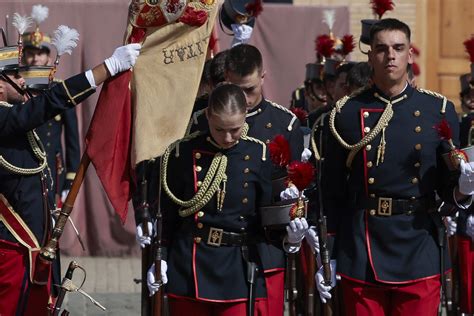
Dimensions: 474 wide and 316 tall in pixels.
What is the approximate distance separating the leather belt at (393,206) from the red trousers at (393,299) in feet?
1.19

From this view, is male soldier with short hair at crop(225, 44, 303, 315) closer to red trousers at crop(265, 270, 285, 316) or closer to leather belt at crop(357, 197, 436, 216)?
red trousers at crop(265, 270, 285, 316)

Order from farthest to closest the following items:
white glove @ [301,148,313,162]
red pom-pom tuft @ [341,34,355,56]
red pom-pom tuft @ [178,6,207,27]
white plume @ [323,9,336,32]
A: white plume @ [323,9,336,32]
red pom-pom tuft @ [341,34,355,56]
white glove @ [301,148,313,162]
red pom-pom tuft @ [178,6,207,27]

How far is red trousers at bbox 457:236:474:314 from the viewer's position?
1003 cm

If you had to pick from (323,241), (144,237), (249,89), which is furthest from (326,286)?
(249,89)

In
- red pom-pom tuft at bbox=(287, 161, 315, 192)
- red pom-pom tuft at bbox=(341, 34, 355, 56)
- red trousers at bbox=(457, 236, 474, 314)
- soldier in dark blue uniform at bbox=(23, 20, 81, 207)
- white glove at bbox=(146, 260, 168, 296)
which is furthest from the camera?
soldier in dark blue uniform at bbox=(23, 20, 81, 207)

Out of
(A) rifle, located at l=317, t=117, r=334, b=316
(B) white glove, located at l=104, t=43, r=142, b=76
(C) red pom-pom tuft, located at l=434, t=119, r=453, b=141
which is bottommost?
(A) rifle, located at l=317, t=117, r=334, b=316

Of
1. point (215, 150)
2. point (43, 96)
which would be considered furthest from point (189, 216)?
point (43, 96)

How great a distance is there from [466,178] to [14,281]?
8.00 ft

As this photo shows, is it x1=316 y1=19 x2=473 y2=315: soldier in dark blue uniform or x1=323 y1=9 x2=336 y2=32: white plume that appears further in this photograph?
x1=323 y1=9 x2=336 y2=32: white plume

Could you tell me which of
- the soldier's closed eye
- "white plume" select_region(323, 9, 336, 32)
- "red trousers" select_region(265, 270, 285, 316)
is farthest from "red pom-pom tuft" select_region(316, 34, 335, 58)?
"red trousers" select_region(265, 270, 285, 316)

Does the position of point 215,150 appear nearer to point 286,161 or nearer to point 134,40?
point 286,161

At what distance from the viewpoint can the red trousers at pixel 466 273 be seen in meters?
10.0

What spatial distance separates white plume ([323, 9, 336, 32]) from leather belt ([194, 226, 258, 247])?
6528mm

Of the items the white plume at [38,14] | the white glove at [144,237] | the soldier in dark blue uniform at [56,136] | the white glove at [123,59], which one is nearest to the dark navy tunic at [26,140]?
the white glove at [123,59]
